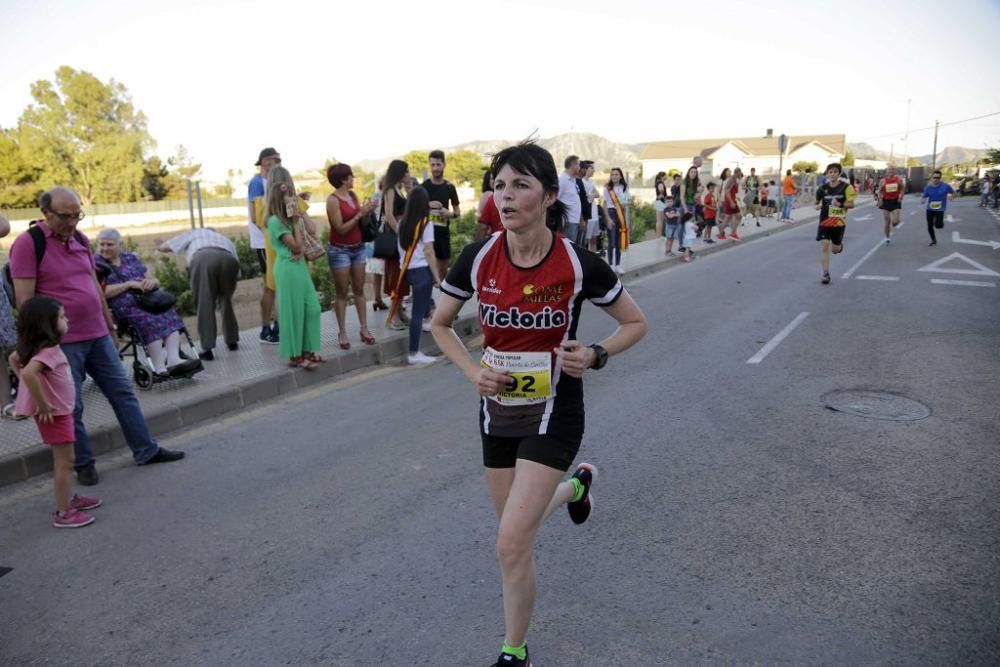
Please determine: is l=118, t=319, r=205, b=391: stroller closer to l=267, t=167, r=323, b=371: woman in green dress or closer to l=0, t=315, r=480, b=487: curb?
l=0, t=315, r=480, b=487: curb

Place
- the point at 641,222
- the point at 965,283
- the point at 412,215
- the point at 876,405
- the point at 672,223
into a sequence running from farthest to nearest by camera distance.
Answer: the point at 641,222 → the point at 672,223 → the point at 965,283 → the point at 412,215 → the point at 876,405

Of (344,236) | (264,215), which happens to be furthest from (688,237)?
(264,215)

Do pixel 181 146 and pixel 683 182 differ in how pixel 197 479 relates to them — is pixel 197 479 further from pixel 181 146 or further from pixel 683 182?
pixel 181 146

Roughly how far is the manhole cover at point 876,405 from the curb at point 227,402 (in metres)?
4.65

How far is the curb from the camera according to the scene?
17.0ft

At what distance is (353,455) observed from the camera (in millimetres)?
5352

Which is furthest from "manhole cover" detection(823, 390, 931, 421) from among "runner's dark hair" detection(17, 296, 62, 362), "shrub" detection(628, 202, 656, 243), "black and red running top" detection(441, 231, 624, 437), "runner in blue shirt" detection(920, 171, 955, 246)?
"shrub" detection(628, 202, 656, 243)

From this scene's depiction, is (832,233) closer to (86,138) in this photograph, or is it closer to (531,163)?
(531,163)

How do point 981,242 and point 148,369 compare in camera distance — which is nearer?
point 148,369

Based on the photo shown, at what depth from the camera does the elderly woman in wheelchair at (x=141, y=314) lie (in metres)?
6.69

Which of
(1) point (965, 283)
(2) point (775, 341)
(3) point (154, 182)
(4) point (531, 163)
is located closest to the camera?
(4) point (531, 163)

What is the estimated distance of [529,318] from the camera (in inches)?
109

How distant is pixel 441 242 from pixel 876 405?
17.4ft

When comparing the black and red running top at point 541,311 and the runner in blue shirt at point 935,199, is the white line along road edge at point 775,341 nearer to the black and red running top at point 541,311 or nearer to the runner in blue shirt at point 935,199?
the black and red running top at point 541,311
